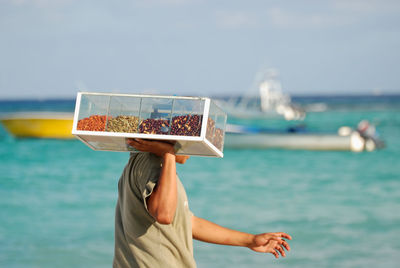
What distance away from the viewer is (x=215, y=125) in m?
2.03

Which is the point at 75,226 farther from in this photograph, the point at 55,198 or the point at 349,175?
the point at 349,175

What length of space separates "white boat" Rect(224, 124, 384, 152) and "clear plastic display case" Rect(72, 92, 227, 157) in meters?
17.6

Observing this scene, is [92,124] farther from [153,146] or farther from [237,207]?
[237,207]

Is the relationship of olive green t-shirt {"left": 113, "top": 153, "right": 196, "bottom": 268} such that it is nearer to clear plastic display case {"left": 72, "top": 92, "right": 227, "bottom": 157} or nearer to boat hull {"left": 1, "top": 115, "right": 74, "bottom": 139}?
clear plastic display case {"left": 72, "top": 92, "right": 227, "bottom": 157}

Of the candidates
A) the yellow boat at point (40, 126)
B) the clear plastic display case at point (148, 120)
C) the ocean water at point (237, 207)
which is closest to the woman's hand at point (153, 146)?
the clear plastic display case at point (148, 120)

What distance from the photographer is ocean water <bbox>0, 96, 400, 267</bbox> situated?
6352mm

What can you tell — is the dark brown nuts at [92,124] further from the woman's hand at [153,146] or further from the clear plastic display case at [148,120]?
the woman's hand at [153,146]

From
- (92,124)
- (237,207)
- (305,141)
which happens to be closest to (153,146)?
(92,124)

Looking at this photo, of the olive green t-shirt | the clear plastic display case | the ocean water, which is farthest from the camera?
the ocean water

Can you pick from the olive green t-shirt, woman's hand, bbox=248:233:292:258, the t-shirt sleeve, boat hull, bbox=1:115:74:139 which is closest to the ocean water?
woman's hand, bbox=248:233:292:258

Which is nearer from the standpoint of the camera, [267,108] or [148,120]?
[148,120]

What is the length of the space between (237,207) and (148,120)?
24.4 ft

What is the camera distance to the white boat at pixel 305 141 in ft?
62.3

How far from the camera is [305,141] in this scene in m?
19.2
